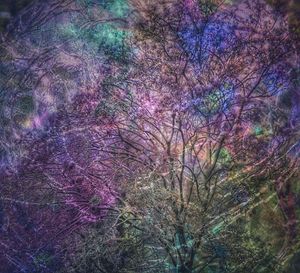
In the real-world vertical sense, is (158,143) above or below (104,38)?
below

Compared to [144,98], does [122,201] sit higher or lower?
lower

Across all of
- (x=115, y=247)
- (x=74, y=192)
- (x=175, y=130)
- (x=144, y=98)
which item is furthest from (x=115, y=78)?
(x=115, y=247)

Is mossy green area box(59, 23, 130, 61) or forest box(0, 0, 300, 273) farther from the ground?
mossy green area box(59, 23, 130, 61)

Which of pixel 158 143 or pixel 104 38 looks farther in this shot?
pixel 104 38

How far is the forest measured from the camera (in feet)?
35.4

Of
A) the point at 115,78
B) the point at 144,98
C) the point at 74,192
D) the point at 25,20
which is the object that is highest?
the point at 25,20

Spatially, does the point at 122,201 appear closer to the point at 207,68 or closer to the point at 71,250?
the point at 71,250

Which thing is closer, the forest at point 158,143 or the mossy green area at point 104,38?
the forest at point 158,143

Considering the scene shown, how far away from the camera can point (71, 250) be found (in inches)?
434

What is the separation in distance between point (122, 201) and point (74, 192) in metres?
1.00

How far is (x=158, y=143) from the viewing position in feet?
37.1

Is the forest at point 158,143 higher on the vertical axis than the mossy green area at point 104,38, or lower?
lower

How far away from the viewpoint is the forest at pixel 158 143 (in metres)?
10.8

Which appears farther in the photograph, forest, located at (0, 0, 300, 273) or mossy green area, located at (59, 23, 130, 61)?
mossy green area, located at (59, 23, 130, 61)
